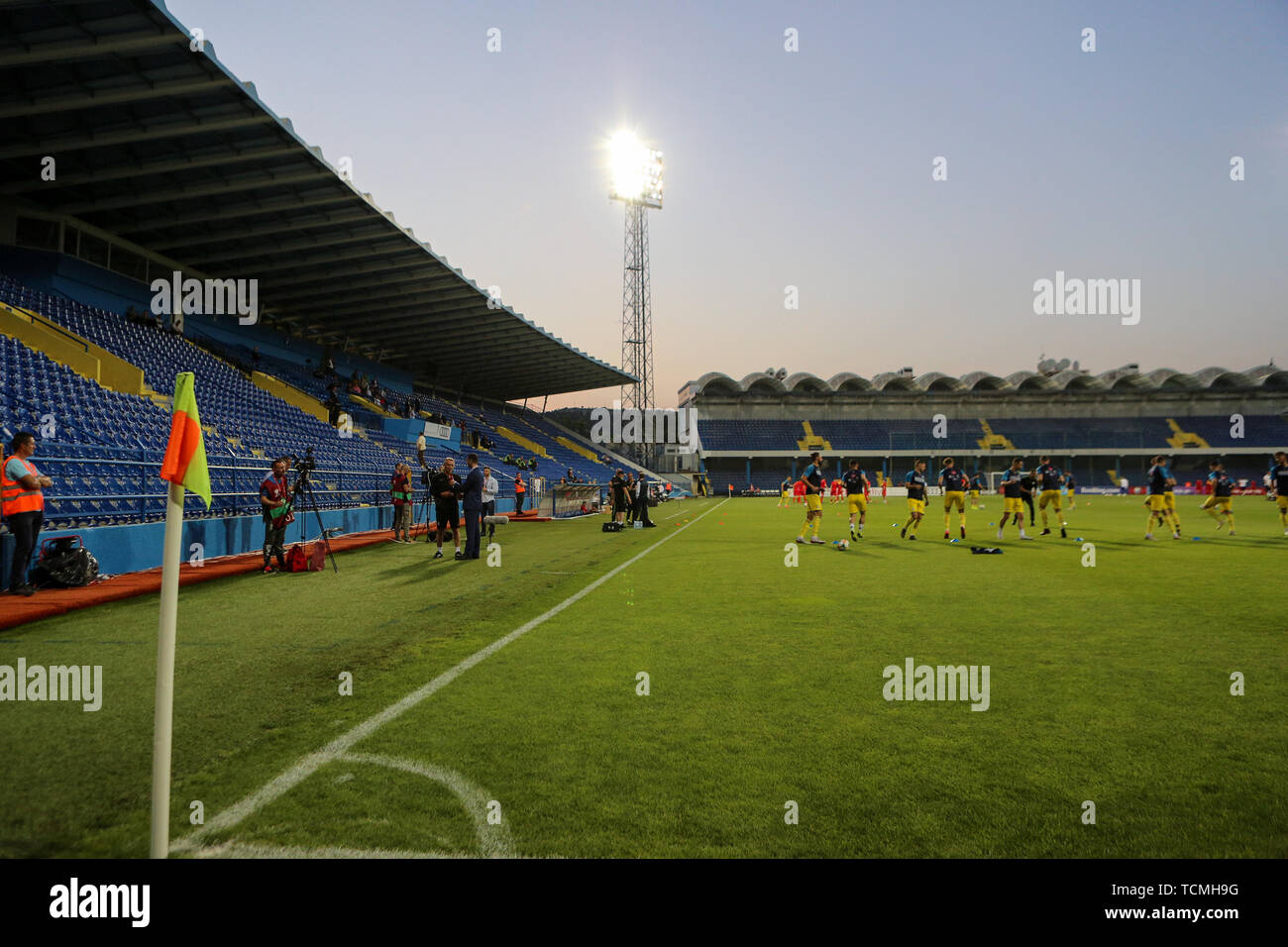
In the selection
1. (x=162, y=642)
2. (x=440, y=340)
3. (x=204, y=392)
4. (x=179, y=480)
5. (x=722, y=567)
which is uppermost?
(x=440, y=340)

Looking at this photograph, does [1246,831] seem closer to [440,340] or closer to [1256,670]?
[1256,670]

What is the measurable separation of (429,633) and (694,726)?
358cm

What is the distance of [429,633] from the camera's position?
21.7ft

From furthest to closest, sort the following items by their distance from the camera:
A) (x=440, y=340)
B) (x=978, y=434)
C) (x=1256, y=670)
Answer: (x=978, y=434), (x=440, y=340), (x=1256, y=670)

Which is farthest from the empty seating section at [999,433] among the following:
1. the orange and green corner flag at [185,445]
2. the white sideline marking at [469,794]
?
the orange and green corner flag at [185,445]

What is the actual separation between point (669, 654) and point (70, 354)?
59.3 ft

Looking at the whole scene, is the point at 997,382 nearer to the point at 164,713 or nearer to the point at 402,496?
the point at 402,496

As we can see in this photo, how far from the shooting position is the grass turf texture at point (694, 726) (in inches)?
110

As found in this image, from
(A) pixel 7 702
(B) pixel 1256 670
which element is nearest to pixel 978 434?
(B) pixel 1256 670

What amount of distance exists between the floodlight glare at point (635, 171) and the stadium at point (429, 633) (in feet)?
109

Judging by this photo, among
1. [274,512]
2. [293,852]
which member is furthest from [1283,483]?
[274,512]

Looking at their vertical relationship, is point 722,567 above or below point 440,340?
below

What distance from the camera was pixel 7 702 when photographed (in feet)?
15.0

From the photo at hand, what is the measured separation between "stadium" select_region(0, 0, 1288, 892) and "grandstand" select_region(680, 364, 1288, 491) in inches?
1669
